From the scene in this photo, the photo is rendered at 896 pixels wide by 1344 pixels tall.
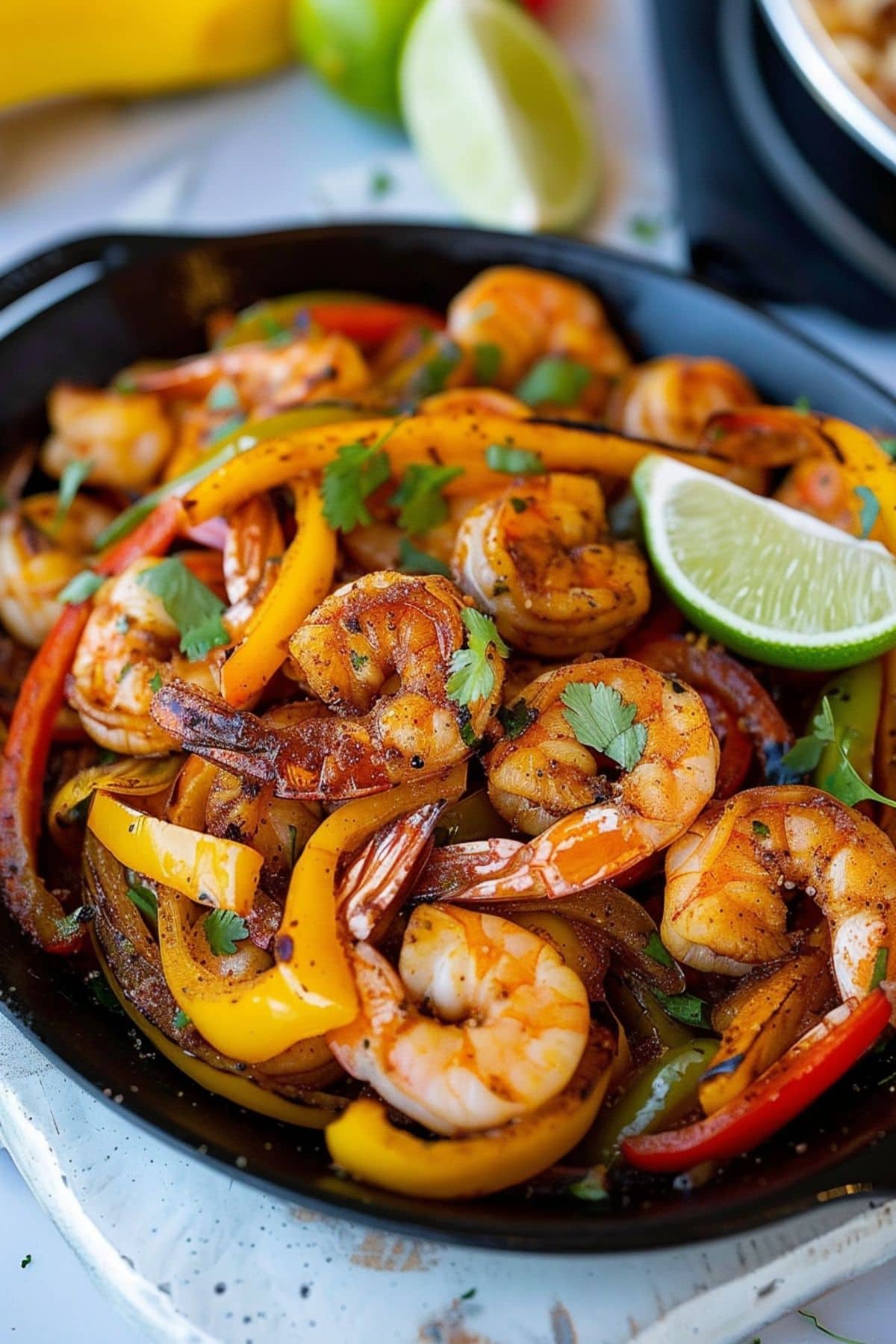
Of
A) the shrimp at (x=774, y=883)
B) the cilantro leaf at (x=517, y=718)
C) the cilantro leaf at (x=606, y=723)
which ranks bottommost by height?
the shrimp at (x=774, y=883)

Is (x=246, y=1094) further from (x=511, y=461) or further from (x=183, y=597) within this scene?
(x=511, y=461)

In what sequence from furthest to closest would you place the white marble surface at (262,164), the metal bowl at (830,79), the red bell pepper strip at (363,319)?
the white marble surface at (262,164) → the metal bowl at (830,79) → the red bell pepper strip at (363,319)

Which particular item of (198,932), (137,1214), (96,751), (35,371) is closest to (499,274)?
(35,371)

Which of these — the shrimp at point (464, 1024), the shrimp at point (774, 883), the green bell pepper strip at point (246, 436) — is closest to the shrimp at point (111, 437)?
the green bell pepper strip at point (246, 436)

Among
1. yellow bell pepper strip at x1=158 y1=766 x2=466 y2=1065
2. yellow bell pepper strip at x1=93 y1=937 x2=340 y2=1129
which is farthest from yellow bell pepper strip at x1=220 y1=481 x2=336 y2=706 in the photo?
yellow bell pepper strip at x1=93 y1=937 x2=340 y2=1129

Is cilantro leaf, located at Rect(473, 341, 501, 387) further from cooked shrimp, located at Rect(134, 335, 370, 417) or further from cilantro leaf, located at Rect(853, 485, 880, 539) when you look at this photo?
cilantro leaf, located at Rect(853, 485, 880, 539)

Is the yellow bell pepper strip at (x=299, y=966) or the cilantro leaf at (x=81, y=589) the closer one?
the yellow bell pepper strip at (x=299, y=966)

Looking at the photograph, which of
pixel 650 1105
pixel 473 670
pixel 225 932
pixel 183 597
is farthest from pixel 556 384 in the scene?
pixel 650 1105

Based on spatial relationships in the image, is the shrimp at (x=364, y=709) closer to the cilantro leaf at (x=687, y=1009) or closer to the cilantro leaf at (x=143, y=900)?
the cilantro leaf at (x=143, y=900)

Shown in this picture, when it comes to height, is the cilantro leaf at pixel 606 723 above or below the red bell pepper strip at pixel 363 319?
below
